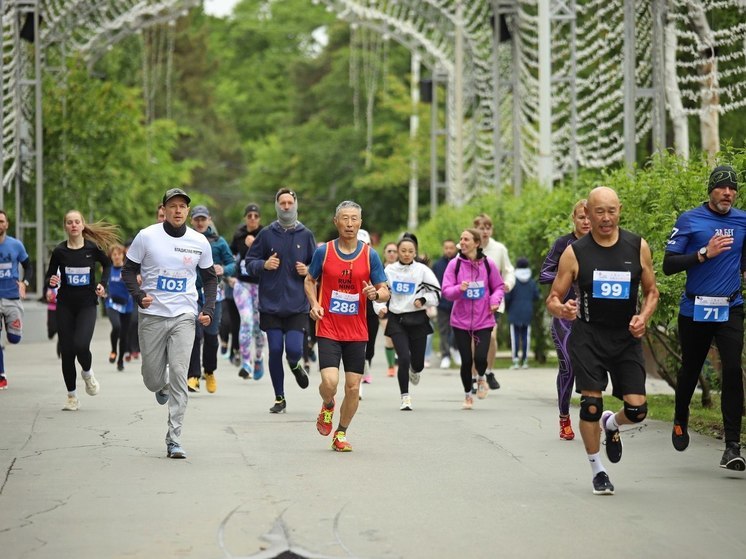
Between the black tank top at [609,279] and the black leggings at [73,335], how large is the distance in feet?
20.8

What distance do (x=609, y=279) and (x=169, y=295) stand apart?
11.6ft

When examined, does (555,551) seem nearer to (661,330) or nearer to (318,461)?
(318,461)

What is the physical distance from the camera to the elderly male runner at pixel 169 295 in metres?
11.3

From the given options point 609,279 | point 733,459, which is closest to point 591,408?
point 609,279

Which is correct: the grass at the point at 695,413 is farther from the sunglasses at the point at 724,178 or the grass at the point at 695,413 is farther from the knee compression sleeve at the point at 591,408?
the knee compression sleeve at the point at 591,408

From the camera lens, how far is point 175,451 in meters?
11.1

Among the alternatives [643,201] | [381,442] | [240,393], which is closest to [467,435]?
[381,442]

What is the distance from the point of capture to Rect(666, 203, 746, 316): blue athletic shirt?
34.8 ft

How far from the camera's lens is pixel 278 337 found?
1467 cm

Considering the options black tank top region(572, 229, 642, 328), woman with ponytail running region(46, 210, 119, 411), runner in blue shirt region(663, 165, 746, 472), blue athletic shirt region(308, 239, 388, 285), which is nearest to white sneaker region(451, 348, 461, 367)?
woman with ponytail running region(46, 210, 119, 411)

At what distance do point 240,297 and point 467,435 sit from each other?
6264mm

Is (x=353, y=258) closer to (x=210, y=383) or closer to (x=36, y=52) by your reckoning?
(x=210, y=383)

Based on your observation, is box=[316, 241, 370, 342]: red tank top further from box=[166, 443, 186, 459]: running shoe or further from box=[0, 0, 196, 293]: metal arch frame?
box=[0, 0, 196, 293]: metal arch frame

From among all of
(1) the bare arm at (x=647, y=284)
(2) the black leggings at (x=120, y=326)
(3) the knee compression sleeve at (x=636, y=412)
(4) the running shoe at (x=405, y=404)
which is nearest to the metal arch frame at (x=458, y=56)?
(2) the black leggings at (x=120, y=326)
